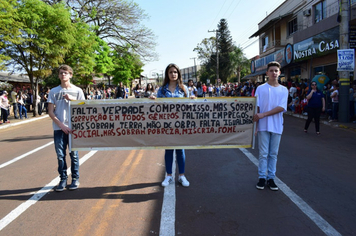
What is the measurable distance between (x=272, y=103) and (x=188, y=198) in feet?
6.33

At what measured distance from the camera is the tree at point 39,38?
17516 millimetres

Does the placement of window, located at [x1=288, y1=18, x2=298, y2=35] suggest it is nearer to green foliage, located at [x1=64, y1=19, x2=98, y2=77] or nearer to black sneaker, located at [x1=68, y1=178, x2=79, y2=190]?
green foliage, located at [x1=64, y1=19, x2=98, y2=77]

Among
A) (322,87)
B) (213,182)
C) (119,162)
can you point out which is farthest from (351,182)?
(322,87)

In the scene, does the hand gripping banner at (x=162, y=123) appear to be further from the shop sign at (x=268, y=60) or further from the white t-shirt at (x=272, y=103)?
the shop sign at (x=268, y=60)

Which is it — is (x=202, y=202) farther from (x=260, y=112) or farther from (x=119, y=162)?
(x=119, y=162)

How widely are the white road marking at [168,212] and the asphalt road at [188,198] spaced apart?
0.01 metres

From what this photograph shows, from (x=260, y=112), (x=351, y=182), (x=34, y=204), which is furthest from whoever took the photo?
(x=351, y=182)

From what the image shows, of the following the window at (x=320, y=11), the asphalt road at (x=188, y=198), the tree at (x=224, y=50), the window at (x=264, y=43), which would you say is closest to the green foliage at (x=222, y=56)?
the tree at (x=224, y=50)

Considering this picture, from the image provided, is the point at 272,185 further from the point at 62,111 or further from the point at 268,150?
the point at 62,111

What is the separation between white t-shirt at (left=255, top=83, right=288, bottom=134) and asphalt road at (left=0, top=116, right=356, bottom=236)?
99cm

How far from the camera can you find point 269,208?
3771 mm

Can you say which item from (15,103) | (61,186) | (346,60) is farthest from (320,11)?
(15,103)

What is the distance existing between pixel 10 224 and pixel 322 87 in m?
16.7

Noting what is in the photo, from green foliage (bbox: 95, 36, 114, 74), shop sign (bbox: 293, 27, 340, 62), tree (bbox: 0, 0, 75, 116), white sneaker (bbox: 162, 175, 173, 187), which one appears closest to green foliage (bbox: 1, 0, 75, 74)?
tree (bbox: 0, 0, 75, 116)
